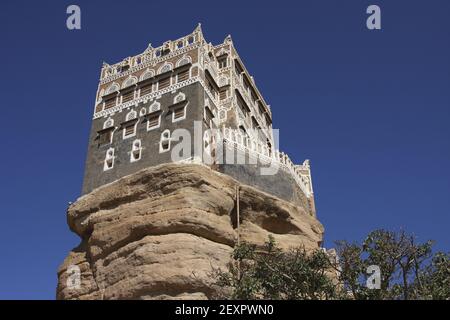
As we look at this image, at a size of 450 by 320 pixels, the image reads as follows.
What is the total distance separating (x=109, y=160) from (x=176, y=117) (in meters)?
4.71

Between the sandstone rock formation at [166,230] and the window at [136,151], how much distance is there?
6.84 feet

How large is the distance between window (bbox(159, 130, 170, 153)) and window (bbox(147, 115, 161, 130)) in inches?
A: 41.1

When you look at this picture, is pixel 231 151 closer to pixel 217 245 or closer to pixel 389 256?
pixel 217 245

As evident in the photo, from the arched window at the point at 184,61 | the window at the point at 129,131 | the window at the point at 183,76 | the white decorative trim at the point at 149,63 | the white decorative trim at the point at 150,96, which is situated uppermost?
the white decorative trim at the point at 149,63

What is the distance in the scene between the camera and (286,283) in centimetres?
1873

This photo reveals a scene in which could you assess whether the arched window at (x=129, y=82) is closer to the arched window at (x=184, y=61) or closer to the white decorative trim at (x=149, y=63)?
the white decorative trim at (x=149, y=63)

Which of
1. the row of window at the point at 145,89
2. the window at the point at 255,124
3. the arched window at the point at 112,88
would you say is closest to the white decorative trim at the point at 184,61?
the row of window at the point at 145,89

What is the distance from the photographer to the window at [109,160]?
31.3 m

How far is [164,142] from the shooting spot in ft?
98.3

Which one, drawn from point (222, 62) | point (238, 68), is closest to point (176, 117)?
point (222, 62)

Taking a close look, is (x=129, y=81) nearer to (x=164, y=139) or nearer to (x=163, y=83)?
(x=163, y=83)

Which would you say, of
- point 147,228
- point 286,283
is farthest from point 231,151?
point 286,283

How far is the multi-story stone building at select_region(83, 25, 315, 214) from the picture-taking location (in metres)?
30.0

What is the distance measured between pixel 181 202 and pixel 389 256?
33.7 feet
